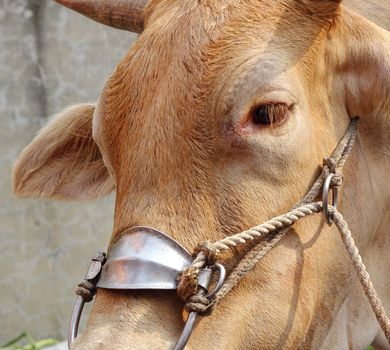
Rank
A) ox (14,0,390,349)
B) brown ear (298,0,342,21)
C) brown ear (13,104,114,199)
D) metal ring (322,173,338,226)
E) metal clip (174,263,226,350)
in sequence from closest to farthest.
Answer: metal clip (174,263,226,350), ox (14,0,390,349), metal ring (322,173,338,226), brown ear (298,0,342,21), brown ear (13,104,114,199)

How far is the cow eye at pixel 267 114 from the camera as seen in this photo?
2.87 metres

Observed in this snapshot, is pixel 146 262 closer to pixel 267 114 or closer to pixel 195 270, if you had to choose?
pixel 195 270

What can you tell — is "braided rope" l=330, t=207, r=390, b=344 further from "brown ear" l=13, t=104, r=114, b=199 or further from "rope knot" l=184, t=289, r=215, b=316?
"brown ear" l=13, t=104, r=114, b=199

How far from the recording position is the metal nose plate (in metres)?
2.67

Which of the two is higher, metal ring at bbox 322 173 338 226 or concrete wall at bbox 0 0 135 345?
metal ring at bbox 322 173 338 226

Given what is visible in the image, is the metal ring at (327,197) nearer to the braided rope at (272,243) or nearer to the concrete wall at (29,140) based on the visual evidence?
the braided rope at (272,243)

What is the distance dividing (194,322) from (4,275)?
5861 mm

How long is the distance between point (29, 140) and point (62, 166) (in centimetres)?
443

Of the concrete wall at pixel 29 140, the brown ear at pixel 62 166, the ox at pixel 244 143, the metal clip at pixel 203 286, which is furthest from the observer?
the concrete wall at pixel 29 140

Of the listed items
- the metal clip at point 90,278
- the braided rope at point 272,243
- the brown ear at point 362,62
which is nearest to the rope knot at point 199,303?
the braided rope at point 272,243

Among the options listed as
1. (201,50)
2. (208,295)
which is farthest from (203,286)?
(201,50)

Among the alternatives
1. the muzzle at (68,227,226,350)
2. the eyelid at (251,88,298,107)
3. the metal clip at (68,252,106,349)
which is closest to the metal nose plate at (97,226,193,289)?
the muzzle at (68,227,226,350)

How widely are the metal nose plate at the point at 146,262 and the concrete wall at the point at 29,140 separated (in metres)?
5.72

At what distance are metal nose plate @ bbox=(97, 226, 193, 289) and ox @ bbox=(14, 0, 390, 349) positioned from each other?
0.04 metres
